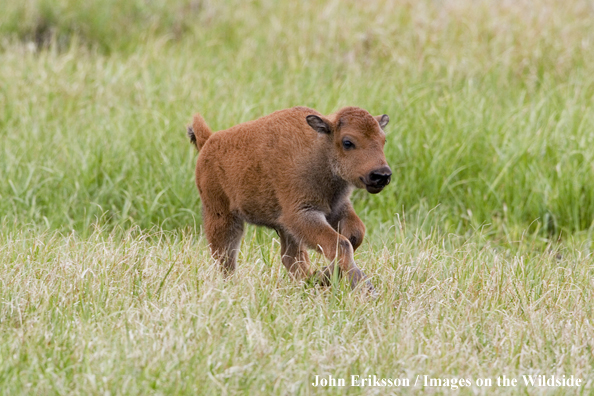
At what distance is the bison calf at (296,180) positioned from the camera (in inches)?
208

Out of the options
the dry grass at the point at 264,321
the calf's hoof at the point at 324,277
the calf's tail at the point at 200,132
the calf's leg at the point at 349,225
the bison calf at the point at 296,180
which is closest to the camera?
the dry grass at the point at 264,321

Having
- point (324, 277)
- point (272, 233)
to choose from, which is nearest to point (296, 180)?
point (324, 277)

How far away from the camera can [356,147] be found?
208 inches

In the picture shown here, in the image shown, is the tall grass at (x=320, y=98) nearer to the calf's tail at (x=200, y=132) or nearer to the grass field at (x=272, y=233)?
the grass field at (x=272, y=233)

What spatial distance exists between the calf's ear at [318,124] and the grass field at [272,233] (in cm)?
90

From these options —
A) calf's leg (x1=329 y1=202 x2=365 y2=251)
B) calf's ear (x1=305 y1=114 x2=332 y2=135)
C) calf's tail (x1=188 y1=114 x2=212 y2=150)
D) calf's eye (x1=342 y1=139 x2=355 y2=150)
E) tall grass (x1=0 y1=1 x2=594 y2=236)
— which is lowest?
tall grass (x1=0 y1=1 x2=594 y2=236)

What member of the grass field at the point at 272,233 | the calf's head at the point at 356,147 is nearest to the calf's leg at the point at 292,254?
the grass field at the point at 272,233

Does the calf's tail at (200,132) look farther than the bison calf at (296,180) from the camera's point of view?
Yes

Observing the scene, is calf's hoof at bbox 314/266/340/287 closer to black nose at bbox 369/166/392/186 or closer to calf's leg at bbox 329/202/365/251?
calf's leg at bbox 329/202/365/251

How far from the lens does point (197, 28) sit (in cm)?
1241

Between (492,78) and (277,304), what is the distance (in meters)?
6.16

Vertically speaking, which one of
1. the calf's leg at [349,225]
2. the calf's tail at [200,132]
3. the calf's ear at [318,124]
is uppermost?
the calf's ear at [318,124]

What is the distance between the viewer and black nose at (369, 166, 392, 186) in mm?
5102

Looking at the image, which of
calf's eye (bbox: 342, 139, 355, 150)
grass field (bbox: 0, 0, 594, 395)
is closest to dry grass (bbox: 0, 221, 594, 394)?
grass field (bbox: 0, 0, 594, 395)
